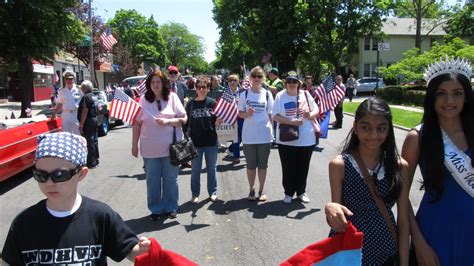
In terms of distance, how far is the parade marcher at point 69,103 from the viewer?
32.3ft

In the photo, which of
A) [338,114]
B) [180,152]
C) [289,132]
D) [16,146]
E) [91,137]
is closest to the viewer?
[180,152]

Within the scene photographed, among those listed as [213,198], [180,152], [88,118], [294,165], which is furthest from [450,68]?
[88,118]

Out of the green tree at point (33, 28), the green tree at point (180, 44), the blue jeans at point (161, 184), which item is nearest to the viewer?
the blue jeans at point (161, 184)

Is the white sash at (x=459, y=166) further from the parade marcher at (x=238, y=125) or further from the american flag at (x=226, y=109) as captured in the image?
the parade marcher at (x=238, y=125)

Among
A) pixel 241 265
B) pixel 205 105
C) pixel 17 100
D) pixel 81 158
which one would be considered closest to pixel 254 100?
pixel 205 105

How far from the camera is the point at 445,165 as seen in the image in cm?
255

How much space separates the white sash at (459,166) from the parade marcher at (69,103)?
864 cm

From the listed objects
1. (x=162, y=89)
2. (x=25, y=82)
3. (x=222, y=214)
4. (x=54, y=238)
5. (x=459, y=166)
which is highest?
(x=25, y=82)

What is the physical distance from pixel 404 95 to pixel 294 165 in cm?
2194

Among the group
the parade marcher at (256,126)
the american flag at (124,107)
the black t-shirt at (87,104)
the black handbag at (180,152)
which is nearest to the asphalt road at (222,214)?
the parade marcher at (256,126)

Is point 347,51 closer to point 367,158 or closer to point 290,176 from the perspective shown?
point 290,176

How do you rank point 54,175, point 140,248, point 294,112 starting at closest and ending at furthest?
point 54,175, point 140,248, point 294,112

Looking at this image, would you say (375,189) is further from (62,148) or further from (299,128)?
(299,128)

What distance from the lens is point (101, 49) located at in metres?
40.3
